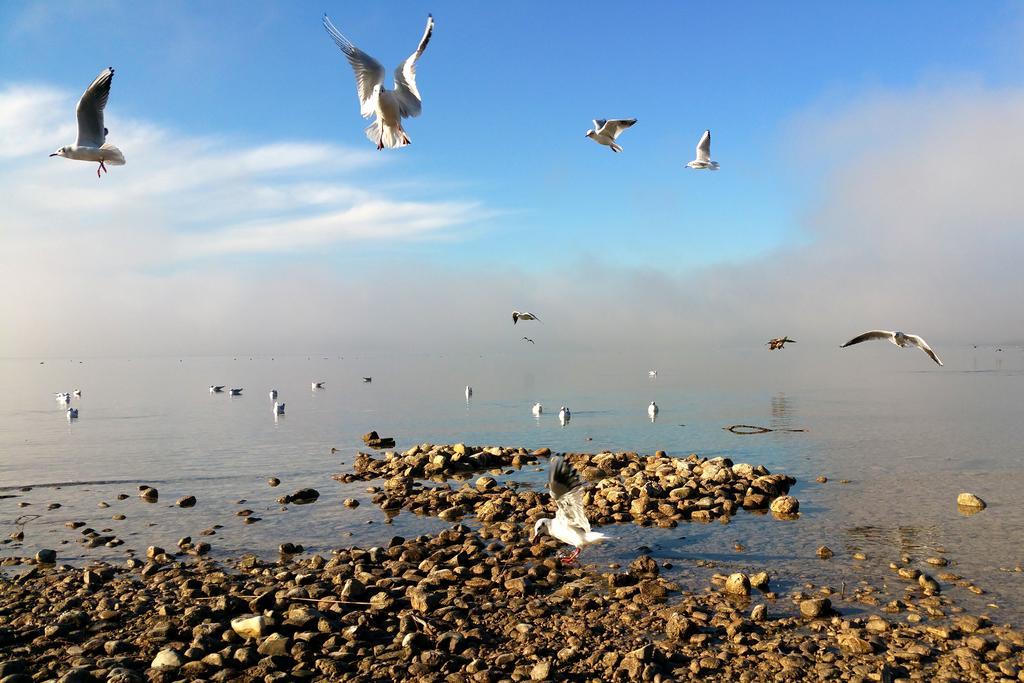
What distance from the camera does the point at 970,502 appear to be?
17.7 meters

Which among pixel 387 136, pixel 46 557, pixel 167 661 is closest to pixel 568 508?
pixel 167 661

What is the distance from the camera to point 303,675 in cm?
880

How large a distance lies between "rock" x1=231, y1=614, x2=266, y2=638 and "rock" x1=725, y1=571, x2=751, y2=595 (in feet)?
23.8

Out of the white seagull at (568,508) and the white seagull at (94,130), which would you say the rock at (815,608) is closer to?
the white seagull at (568,508)

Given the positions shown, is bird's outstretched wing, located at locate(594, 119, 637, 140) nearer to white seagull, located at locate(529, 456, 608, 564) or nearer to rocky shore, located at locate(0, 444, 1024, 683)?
white seagull, located at locate(529, 456, 608, 564)

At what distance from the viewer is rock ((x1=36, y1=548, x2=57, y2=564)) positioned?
1379cm

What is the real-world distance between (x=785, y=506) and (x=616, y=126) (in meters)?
10.5

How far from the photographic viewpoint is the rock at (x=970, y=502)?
1761 cm

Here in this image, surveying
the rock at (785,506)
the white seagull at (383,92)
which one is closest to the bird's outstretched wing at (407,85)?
the white seagull at (383,92)

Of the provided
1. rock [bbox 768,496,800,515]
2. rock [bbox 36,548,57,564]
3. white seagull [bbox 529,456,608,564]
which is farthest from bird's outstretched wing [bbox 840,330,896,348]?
rock [bbox 36,548,57,564]

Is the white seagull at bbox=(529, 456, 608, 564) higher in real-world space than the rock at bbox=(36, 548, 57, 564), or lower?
higher

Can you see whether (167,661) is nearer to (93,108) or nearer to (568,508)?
(568,508)

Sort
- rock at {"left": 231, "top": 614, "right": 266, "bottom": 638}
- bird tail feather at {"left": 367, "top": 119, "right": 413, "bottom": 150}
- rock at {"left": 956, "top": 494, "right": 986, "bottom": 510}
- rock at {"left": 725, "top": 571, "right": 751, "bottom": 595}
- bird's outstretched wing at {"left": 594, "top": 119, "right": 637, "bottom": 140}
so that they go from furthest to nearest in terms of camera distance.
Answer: bird's outstretched wing at {"left": 594, "top": 119, "right": 637, "bottom": 140} → rock at {"left": 956, "top": 494, "right": 986, "bottom": 510} → bird tail feather at {"left": 367, "top": 119, "right": 413, "bottom": 150} → rock at {"left": 725, "top": 571, "right": 751, "bottom": 595} → rock at {"left": 231, "top": 614, "right": 266, "bottom": 638}

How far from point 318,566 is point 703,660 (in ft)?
24.4
